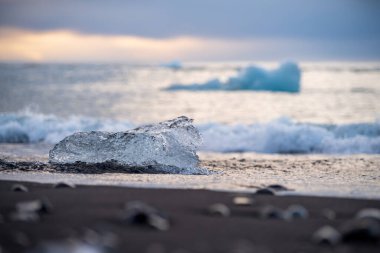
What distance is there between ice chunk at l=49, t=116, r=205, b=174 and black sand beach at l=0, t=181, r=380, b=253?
2.17m

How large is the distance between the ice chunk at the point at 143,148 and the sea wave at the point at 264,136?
3.47 meters

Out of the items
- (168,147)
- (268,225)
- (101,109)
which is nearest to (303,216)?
(268,225)

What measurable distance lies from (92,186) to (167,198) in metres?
0.93

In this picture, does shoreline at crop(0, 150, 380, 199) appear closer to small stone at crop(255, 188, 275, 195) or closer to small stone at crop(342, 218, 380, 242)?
small stone at crop(255, 188, 275, 195)

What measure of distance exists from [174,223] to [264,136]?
9.47m

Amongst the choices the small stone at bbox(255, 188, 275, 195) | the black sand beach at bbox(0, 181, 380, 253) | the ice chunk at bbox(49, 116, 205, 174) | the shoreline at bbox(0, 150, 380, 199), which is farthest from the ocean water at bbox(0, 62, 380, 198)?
the black sand beach at bbox(0, 181, 380, 253)

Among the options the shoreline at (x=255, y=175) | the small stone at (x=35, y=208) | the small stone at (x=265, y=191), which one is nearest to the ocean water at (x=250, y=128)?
the shoreline at (x=255, y=175)

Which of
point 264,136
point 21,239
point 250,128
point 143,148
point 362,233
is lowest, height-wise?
point 21,239

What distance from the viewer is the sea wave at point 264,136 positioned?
1234cm

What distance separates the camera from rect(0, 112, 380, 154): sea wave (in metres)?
12.3

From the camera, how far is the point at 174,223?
3637 millimetres

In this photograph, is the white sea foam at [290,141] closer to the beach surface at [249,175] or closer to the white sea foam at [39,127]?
the beach surface at [249,175]

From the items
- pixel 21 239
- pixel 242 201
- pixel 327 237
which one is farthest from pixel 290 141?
pixel 21 239

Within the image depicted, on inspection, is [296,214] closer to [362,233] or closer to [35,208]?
[362,233]
